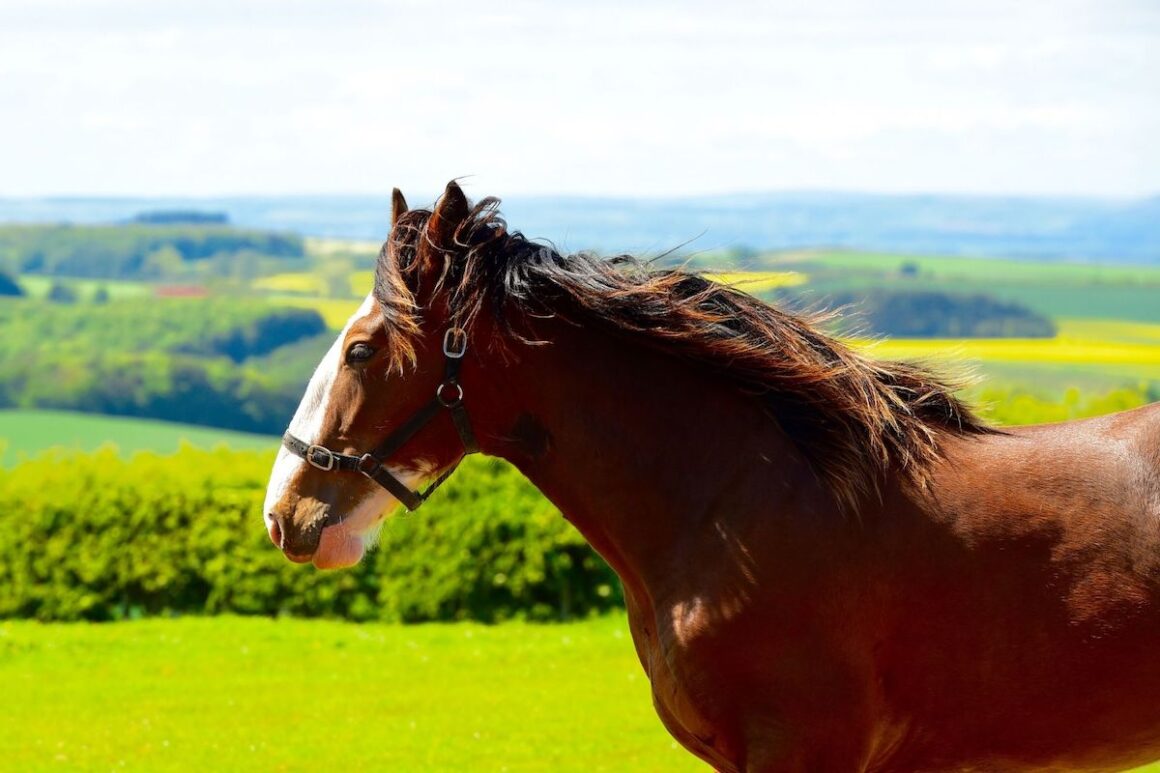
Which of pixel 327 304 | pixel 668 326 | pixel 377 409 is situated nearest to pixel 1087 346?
pixel 327 304

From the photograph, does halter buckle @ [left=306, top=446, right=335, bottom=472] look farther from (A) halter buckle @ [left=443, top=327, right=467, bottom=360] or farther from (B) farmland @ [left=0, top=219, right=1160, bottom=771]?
(B) farmland @ [left=0, top=219, right=1160, bottom=771]

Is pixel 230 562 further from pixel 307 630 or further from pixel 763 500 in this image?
pixel 763 500

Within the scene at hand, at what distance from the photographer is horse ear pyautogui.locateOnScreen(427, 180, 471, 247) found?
12.9 feet

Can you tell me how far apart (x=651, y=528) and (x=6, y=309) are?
153ft

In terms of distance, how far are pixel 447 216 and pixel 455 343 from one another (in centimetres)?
38

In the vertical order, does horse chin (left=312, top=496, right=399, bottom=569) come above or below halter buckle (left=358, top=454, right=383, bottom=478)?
below

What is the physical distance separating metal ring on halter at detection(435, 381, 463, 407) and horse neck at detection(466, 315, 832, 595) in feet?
0.34

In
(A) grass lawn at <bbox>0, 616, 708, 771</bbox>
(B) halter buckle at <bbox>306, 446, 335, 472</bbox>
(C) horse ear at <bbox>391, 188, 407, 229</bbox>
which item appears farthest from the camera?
(A) grass lawn at <bbox>0, 616, 708, 771</bbox>

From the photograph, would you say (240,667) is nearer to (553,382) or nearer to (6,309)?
(553,382)

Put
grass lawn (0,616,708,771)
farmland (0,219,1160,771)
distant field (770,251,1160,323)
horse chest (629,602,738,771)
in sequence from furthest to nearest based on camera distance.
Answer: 1. distant field (770,251,1160,323)
2. farmland (0,219,1160,771)
3. grass lawn (0,616,708,771)
4. horse chest (629,602,738,771)

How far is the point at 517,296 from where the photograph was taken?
12.9 ft

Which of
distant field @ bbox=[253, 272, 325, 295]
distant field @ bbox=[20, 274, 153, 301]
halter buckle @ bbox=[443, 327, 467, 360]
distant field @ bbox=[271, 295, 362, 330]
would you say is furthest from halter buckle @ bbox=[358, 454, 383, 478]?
distant field @ bbox=[20, 274, 153, 301]

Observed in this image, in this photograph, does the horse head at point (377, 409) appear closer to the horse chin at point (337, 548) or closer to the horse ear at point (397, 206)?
the horse chin at point (337, 548)

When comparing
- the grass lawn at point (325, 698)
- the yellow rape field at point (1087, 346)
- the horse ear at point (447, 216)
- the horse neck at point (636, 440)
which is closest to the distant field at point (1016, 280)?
the yellow rape field at point (1087, 346)
